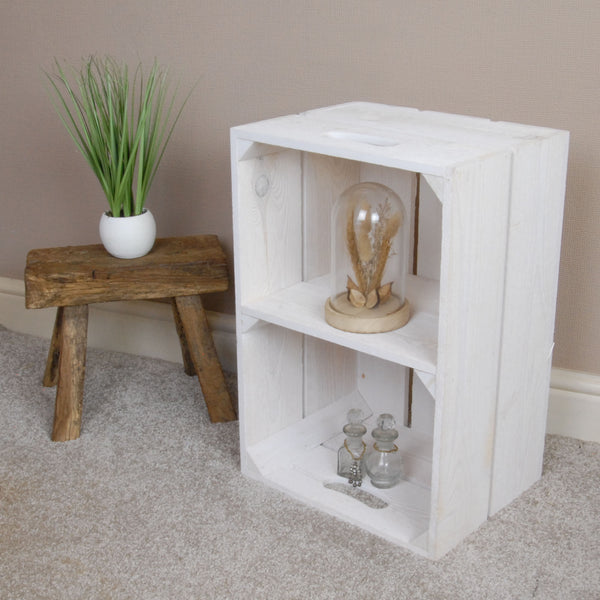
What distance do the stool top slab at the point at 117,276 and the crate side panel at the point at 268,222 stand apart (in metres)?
0.22

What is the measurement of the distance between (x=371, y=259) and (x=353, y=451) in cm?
40

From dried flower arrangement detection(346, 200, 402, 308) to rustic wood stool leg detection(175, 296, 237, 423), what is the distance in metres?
0.46

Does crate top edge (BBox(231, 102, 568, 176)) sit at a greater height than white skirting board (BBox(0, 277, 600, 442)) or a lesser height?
greater

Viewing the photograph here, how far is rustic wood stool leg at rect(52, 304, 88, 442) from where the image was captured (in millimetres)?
1887

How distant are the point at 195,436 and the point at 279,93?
2.46 ft

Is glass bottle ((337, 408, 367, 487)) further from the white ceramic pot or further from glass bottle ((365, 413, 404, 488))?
the white ceramic pot

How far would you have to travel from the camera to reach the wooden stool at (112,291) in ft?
6.13

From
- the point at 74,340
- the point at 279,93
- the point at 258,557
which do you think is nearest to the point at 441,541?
the point at 258,557

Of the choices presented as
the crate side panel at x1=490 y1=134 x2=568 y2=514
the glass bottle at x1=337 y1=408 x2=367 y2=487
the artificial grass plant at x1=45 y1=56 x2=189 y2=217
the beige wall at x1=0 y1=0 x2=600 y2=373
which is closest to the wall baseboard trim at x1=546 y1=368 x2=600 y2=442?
the beige wall at x1=0 y1=0 x2=600 y2=373

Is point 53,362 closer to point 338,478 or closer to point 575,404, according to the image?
point 338,478

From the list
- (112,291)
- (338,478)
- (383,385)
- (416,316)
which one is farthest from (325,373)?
(112,291)

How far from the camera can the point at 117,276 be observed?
1.88m

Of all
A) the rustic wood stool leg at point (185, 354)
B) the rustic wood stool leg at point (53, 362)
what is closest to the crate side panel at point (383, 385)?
the rustic wood stool leg at point (185, 354)

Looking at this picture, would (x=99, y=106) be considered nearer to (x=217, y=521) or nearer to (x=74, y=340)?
(x=74, y=340)
